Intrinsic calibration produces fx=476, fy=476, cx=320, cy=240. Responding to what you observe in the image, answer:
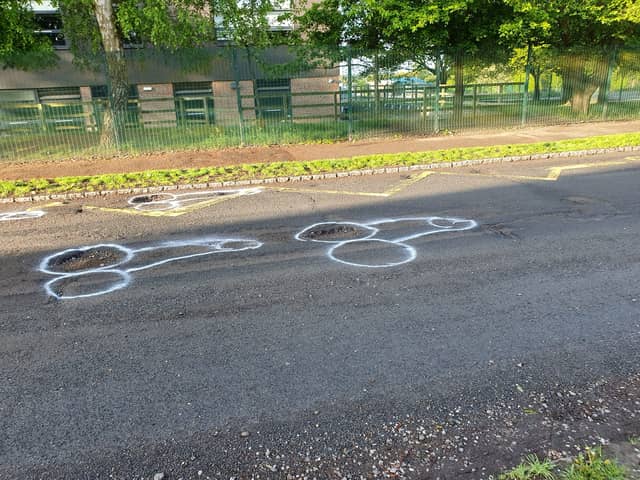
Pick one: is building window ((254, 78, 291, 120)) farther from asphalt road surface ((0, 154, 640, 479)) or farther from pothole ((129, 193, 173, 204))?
asphalt road surface ((0, 154, 640, 479))

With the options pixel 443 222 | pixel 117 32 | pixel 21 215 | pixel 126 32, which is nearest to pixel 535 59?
pixel 443 222

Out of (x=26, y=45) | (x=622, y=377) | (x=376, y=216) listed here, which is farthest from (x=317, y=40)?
(x=622, y=377)

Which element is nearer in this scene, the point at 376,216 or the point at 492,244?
the point at 492,244

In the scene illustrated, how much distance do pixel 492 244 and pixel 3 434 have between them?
5200 mm

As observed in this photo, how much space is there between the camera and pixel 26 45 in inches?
661

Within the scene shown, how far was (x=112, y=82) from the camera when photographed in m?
14.3

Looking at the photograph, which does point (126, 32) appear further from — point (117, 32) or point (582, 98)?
point (582, 98)

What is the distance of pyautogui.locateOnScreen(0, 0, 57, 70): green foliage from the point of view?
14.4 meters

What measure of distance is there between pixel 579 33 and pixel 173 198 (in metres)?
19.4

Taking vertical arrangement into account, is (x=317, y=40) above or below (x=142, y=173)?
above

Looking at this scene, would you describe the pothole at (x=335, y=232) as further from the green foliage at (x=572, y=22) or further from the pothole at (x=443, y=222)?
the green foliage at (x=572, y=22)

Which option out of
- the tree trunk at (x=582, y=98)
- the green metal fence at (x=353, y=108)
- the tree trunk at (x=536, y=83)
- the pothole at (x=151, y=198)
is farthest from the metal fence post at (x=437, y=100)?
the pothole at (x=151, y=198)

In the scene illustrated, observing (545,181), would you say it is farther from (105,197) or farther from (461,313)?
(105,197)

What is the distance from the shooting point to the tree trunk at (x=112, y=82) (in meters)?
14.1
